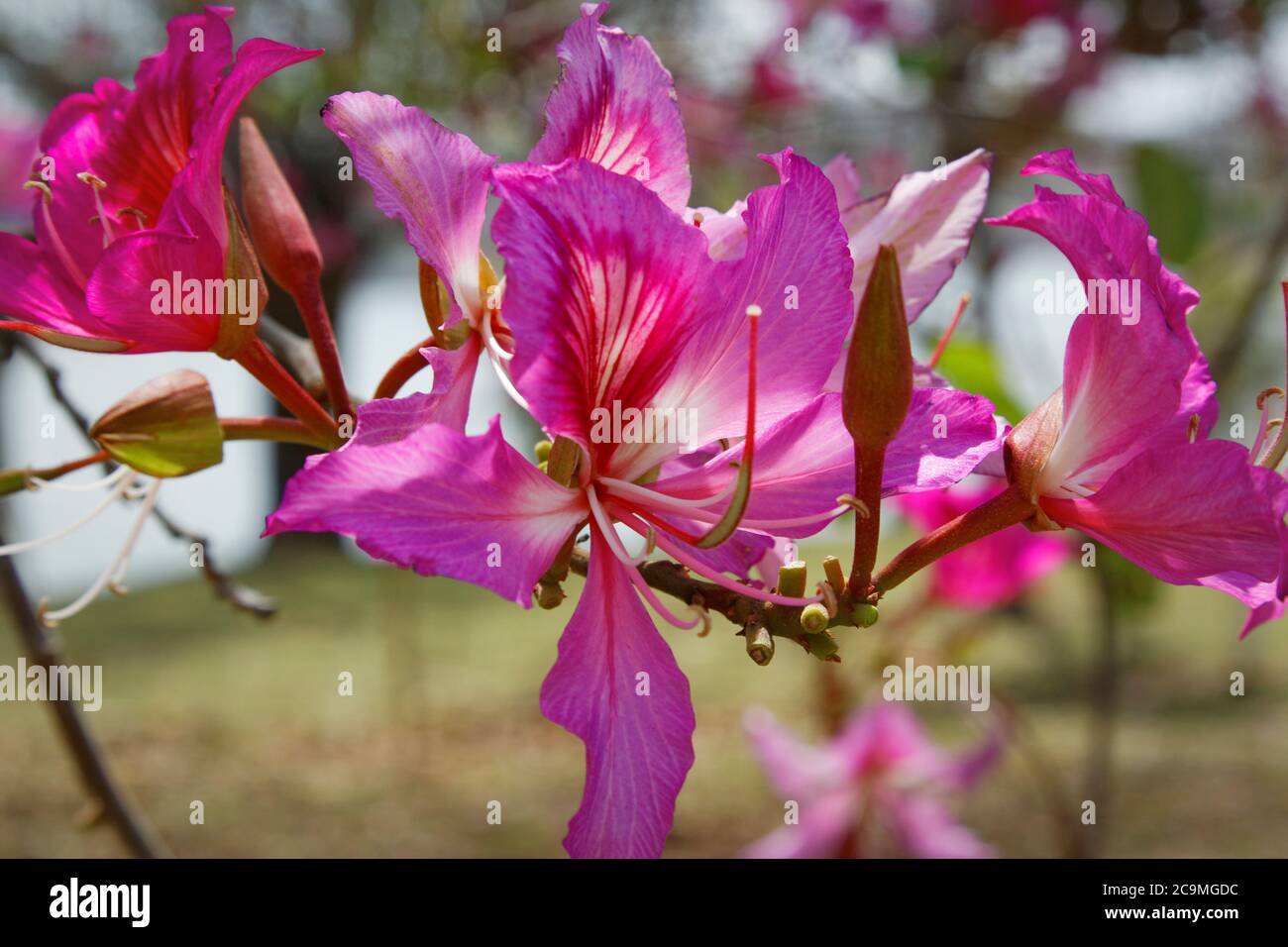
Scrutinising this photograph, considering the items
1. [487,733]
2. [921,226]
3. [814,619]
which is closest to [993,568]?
[921,226]

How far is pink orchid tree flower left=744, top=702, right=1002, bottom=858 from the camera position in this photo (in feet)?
5.11

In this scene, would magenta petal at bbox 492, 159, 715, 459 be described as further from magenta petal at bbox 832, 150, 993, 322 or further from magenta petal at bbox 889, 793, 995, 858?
magenta petal at bbox 889, 793, 995, 858

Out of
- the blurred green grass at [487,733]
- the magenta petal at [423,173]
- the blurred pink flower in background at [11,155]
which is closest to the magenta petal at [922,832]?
the blurred green grass at [487,733]

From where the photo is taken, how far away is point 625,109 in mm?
475

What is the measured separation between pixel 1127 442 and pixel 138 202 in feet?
1.41

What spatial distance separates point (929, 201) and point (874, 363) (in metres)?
0.17

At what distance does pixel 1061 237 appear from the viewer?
426 millimetres

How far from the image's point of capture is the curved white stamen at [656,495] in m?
0.44

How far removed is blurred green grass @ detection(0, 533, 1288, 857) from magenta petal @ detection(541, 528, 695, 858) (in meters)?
0.96

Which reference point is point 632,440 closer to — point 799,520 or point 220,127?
point 799,520

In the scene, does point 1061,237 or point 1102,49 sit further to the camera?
point 1102,49

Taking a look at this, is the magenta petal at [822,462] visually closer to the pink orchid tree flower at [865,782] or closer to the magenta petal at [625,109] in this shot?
the magenta petal at [625,109]
